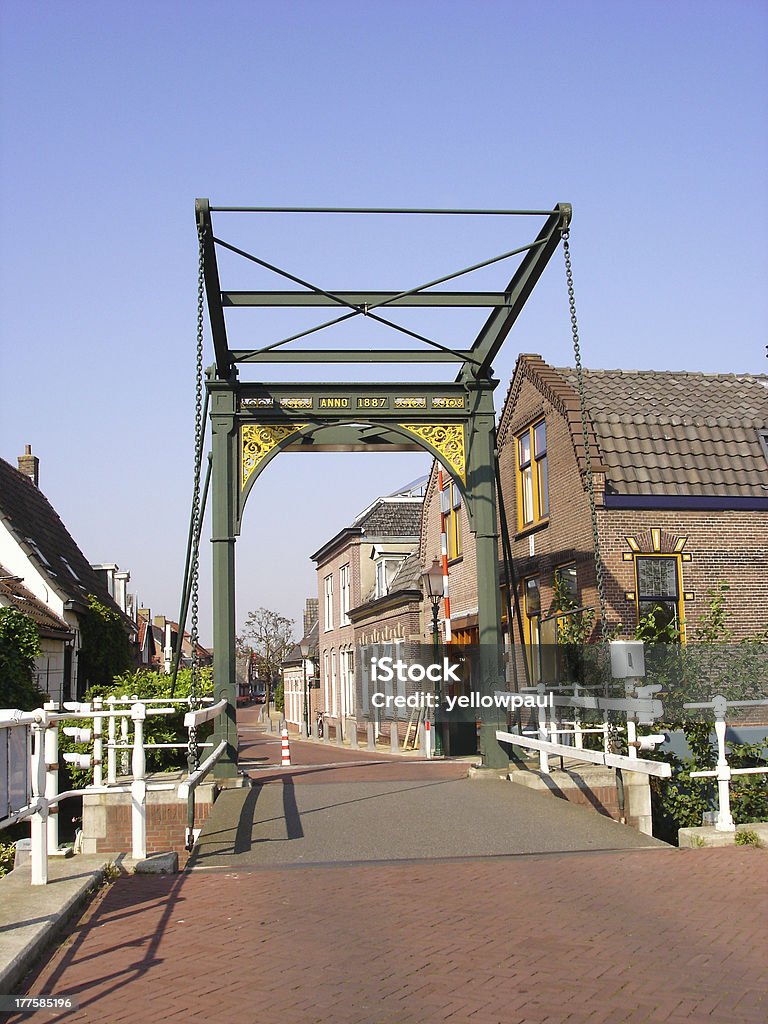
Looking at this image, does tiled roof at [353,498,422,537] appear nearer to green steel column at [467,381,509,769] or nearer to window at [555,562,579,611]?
window at [555,562,579,611]

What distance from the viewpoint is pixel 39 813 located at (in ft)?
23.1

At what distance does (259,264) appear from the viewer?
1243cm

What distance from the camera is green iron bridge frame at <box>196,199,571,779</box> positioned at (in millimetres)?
13531

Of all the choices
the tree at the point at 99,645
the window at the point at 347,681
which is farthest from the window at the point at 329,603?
the tree at the point at 99,645

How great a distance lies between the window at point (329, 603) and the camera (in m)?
45.9

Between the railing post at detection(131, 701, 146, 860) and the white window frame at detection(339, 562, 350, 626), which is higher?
the white window frame at detection(339, 562, 350, 626)

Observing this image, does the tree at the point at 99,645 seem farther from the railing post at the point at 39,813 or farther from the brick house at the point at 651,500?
the railing post at the point at 39,813

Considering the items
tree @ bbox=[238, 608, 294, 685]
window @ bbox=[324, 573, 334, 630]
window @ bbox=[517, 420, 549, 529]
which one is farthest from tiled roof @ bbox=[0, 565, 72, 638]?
tree @ bbox=[238, 608, 294, 685]

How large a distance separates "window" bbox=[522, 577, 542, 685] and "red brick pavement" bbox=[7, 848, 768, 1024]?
479 inches

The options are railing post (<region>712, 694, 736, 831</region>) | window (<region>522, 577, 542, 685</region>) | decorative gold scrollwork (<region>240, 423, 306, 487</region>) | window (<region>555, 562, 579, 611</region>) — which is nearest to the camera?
railing post (<region>712, 694, 736, 831</region>)

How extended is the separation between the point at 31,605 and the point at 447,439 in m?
12.7

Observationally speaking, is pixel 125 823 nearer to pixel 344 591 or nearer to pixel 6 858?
pixel 6 858

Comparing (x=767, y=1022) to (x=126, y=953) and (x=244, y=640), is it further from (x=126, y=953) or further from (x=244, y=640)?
Answer: (x=244, y=640)

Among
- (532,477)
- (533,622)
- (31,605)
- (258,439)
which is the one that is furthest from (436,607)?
(258,439)
